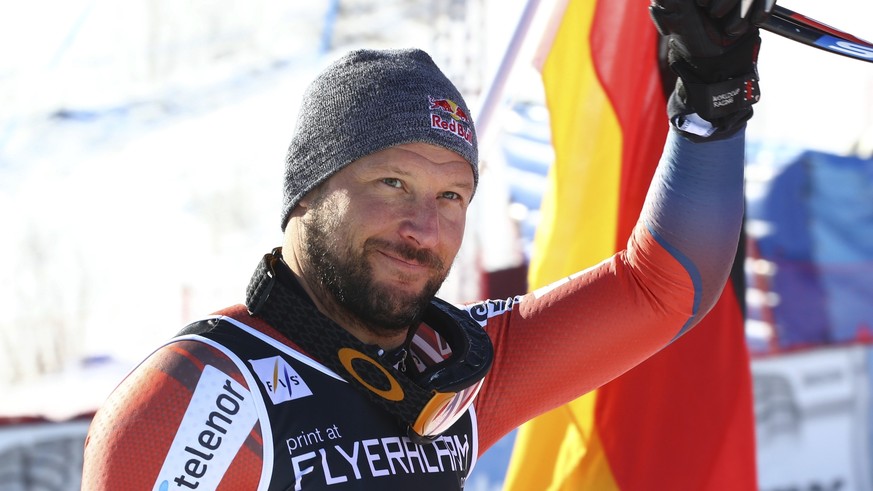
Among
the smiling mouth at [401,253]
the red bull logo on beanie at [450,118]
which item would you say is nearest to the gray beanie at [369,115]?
the red bull logo on beanie at [450,118]

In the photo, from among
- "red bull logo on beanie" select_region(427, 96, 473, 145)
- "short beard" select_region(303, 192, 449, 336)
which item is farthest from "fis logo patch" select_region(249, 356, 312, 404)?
"red bull logo on beanie" select_region(427, 96, 473, 145)

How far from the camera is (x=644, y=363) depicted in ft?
7.98

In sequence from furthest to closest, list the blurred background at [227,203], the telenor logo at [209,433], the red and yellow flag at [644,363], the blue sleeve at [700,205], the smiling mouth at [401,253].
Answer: the blurred background at [227,203], the red and yellow flag at [644,363], the blue sleeve at [700,205], the smiling mouth at [401,253], the telenor logo at [209,433]

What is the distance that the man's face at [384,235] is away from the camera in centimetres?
172

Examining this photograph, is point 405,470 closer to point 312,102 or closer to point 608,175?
point 312,102

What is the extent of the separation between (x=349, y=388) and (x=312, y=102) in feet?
1.72

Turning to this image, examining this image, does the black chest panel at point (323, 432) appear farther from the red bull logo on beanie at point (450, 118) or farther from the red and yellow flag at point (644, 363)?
the red and yellow flag at point (644, 363)

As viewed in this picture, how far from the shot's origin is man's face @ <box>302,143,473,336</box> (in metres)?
1.72

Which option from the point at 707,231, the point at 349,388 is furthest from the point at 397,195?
the point at 707,231

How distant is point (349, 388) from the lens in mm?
1689

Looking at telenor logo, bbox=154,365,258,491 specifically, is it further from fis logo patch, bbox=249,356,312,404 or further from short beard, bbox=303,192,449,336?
A: short beard, bbox=303,192,449,336

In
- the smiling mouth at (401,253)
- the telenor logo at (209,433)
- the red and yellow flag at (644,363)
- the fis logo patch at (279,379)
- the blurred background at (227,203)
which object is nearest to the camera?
the telenor logo at (209,433)

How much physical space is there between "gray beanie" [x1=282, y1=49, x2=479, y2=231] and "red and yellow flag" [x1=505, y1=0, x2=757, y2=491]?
0.76m

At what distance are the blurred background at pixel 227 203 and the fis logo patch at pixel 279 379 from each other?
4.14 meters
